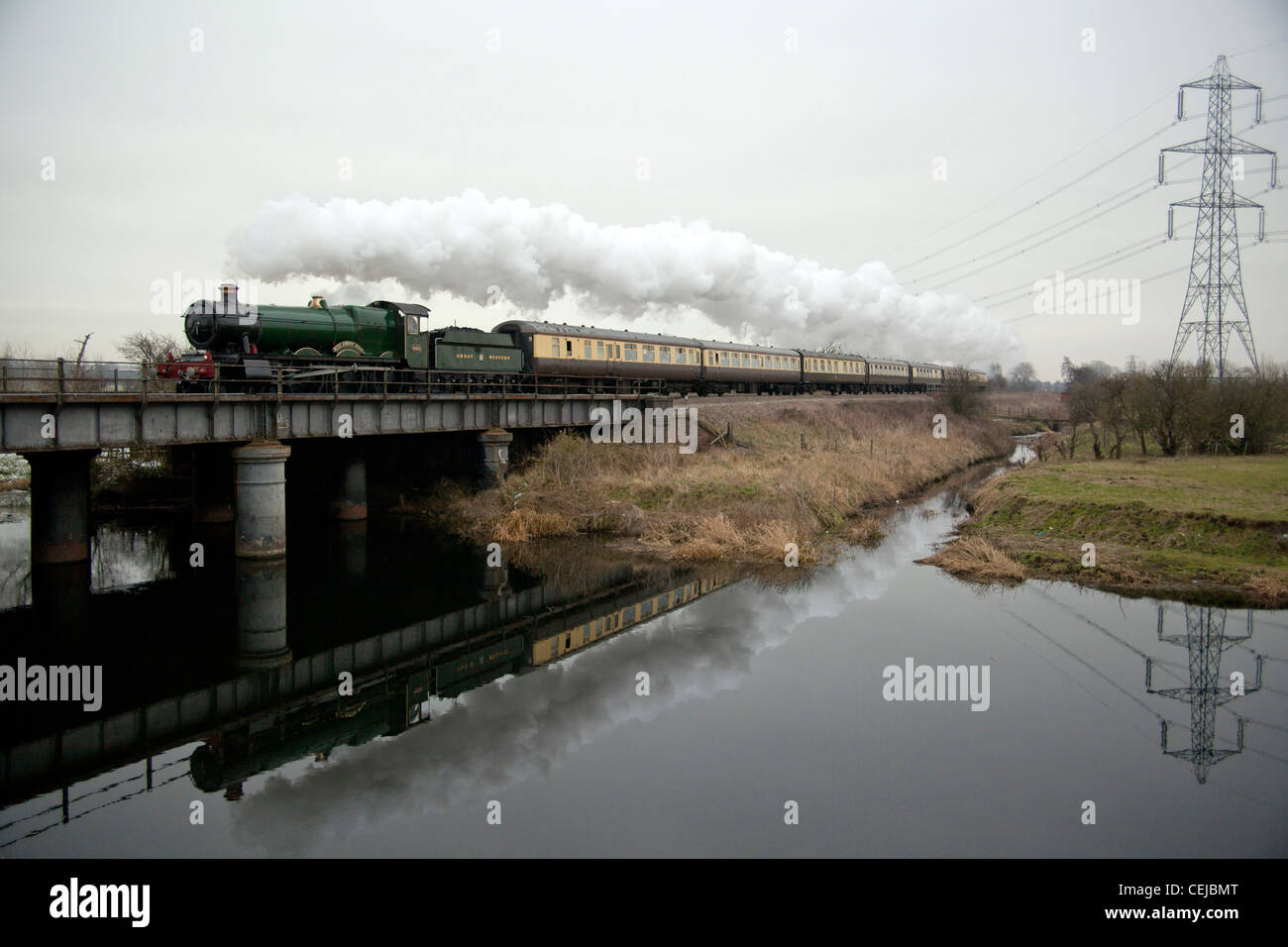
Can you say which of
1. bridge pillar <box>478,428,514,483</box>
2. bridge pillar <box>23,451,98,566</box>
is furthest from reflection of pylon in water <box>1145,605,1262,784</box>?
bridge pillar <box>23,451,98,566</box>

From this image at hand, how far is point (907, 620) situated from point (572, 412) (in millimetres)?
20509

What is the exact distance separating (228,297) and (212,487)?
28.5 ft

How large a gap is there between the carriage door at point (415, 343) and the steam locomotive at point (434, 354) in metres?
0.04

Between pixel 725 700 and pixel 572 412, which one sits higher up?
pixel 572 412

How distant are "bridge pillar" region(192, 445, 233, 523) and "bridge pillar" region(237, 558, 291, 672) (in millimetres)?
8217

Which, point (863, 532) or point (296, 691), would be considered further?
point (863, 532)

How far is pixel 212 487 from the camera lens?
96.6 feet

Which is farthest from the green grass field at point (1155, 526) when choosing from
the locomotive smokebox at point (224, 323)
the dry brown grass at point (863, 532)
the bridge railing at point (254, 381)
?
the locomotive smokebox at point (224, 323)

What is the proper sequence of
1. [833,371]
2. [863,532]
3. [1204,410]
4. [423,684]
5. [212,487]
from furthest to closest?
[833,371]
[1204,410]
[212,487]
[863,532]
[423,684]

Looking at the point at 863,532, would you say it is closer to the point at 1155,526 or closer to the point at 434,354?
the point at 1155,526

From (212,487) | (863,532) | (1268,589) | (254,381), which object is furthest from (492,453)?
(1268,589)
